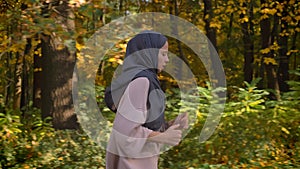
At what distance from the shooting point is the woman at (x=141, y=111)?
8.83 feet

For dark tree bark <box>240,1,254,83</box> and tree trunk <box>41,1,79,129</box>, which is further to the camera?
dark tree bark <box>240,1,254,83</box>

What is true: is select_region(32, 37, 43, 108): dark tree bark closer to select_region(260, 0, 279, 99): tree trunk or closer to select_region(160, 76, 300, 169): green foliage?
select_region(160, 76, 300, 169): green foliage

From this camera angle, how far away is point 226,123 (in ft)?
27.6

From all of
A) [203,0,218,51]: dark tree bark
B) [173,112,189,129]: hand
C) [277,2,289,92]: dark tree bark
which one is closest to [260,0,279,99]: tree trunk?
[277,2,289,92]: dark tree bark

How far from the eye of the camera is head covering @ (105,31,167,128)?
2.78 metres

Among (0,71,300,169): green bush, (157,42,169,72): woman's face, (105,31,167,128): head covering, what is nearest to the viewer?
(105,31,167,128): head covering

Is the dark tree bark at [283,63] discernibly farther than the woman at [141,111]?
Yes

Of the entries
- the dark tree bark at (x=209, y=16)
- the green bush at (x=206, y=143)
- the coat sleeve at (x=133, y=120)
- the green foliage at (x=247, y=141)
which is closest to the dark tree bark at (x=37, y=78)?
the green bush at (x=206, y=143)

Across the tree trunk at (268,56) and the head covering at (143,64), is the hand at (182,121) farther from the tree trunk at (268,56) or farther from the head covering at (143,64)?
the tree trunk at (268,56)

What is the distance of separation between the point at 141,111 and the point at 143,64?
34 cm

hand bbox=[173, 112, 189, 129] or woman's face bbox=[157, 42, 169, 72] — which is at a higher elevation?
woman's face bbox=[157, 42, 169, 72]

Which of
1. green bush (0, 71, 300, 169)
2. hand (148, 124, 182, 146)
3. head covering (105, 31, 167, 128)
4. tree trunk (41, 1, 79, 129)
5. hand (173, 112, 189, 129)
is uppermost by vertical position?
head covering (105, 31, 167, 128)

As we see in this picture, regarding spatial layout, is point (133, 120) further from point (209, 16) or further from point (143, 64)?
point (209, 16)

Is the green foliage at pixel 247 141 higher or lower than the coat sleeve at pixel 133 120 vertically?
lower
